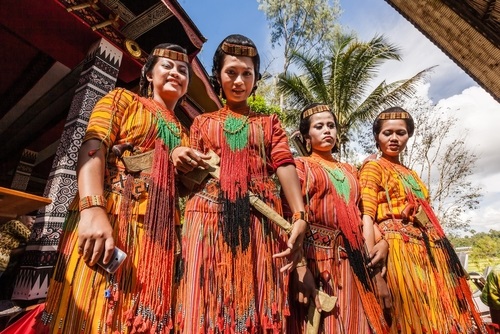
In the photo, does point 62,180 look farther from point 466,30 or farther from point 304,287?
point 466,30

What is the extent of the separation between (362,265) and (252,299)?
852mm

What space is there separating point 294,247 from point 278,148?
0.55 metres

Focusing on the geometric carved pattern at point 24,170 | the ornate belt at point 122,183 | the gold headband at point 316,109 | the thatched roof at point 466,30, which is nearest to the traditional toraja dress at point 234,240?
the ornate belt at point 122,183

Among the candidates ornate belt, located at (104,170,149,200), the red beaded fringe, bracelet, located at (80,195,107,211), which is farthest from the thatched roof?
bracelet, located at (80,195,107,211)

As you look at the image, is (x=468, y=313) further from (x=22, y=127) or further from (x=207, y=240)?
(x=22, y=127)

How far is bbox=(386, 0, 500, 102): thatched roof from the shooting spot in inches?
101

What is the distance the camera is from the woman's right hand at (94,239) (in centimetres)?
119

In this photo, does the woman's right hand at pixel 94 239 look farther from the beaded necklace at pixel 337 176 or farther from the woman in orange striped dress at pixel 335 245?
the beaded necklace at pixel 337 176

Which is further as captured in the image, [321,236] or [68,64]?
[68,64]

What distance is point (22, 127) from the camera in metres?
4.88

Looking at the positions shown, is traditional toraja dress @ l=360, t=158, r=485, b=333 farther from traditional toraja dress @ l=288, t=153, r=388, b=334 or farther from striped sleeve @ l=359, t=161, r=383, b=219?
traditional toraja dress @ l=288, t=153, r=388, b=334

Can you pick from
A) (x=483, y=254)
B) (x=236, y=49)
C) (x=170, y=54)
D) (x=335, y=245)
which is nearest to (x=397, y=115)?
(x=335, y=245)

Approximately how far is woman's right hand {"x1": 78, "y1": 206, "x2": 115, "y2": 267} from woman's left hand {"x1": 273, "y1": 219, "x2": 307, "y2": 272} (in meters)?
0.70

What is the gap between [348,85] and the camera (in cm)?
1198
